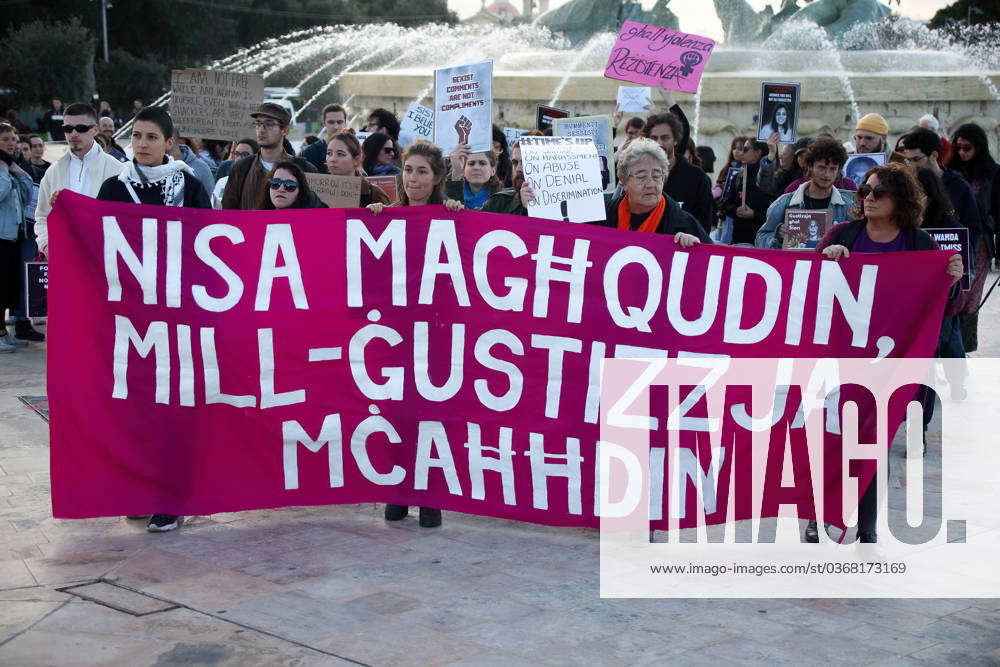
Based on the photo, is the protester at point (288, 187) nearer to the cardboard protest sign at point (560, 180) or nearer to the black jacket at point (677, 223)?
the cardboard protest sign at point (560, 180)

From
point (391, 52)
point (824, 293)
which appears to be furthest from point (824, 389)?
point (391, 52)

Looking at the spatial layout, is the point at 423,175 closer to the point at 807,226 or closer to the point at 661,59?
the point at 807,226

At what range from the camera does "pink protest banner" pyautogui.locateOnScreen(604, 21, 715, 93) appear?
34.7ft

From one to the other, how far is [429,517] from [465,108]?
3.49 metres

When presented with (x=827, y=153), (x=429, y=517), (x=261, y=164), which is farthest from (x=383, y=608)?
(x=827, y=153)

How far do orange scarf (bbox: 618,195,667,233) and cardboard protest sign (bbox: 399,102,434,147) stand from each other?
5.09m

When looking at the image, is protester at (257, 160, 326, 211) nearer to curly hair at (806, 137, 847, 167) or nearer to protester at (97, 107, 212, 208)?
protester at (97, 107, 212, 208)

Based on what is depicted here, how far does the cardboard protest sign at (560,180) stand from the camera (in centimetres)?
660

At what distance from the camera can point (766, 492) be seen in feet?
18.4

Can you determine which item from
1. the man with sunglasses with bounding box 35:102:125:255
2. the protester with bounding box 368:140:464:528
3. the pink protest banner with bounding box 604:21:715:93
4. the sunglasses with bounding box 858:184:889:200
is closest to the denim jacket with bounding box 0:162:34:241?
the man with sunglasses with bounding box 35:102:125:255

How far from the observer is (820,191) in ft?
26.3

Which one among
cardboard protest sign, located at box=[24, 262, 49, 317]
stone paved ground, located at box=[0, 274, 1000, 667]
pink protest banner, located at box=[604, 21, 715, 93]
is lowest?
stone paved ground, located at box=[0, 274, 1000, 667]

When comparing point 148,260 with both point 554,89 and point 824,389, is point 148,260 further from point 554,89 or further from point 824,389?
point 554,89

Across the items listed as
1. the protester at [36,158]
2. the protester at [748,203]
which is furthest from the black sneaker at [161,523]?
the protester at [36,158]
